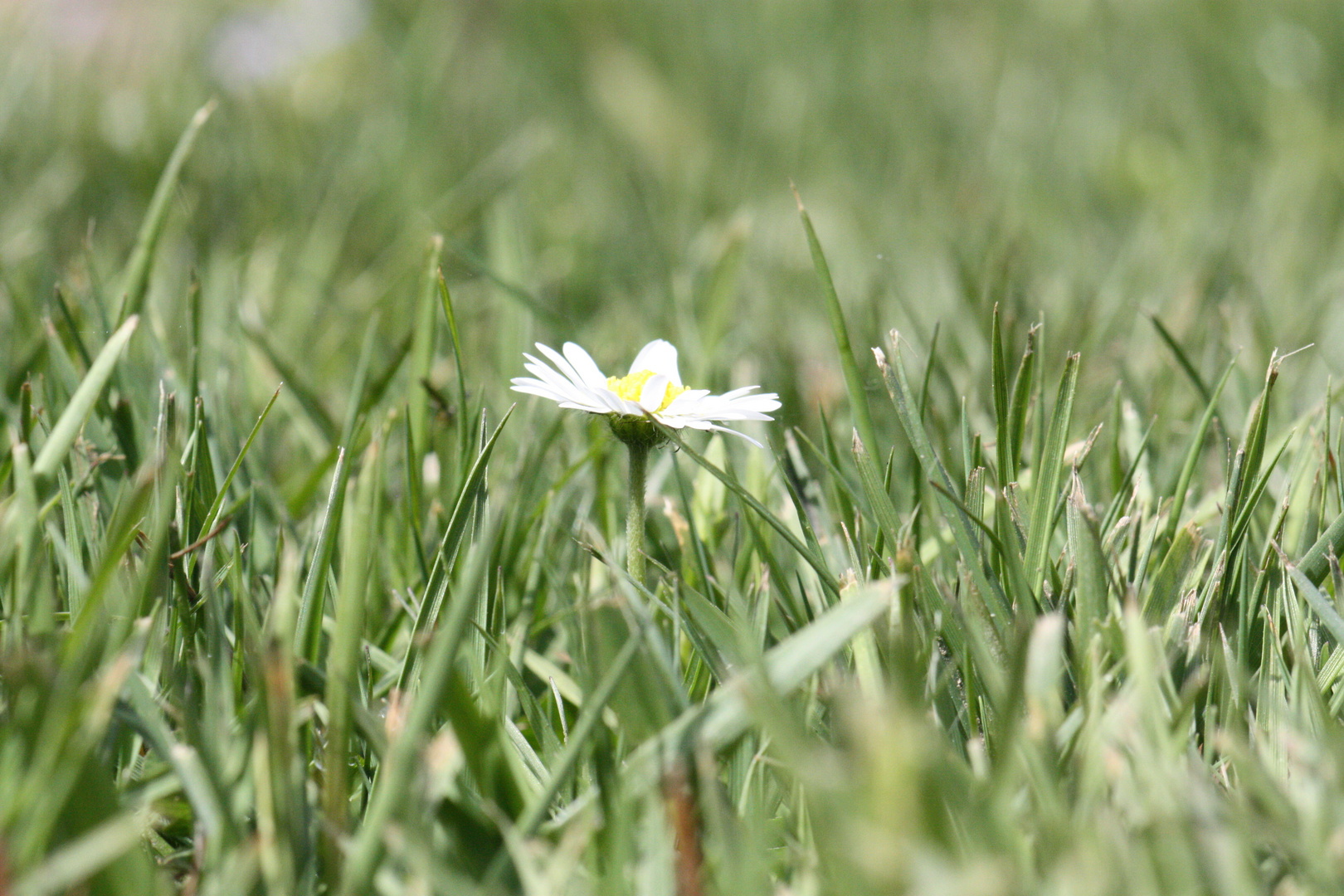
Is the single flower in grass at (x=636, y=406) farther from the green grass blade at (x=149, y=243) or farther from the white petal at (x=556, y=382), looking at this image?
the green grass blade at (x=149, y=243)

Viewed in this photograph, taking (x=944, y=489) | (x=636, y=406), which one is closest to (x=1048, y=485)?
(x=944, y=489)

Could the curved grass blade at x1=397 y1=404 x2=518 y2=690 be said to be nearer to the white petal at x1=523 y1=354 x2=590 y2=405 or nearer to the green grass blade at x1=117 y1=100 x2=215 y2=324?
the white petal at x1=523 y1=354 x2=590 y2=405

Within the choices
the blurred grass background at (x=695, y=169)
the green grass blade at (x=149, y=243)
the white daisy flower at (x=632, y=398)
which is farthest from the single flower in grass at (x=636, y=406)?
the green grass blade at (x=149, y=243)

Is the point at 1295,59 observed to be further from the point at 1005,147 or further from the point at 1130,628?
the point at 1130,628

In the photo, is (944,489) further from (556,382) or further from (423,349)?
(423,349)

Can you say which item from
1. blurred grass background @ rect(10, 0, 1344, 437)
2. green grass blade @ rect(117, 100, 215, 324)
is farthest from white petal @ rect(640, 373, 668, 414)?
green grass blade @ rect(117, 100, 215, 324)

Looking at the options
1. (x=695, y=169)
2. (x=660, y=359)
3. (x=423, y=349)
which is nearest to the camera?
(x=660, y=359)

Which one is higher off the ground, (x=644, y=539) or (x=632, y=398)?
(x=632, y=398)

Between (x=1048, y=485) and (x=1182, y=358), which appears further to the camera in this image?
(x=1182, y=358)
